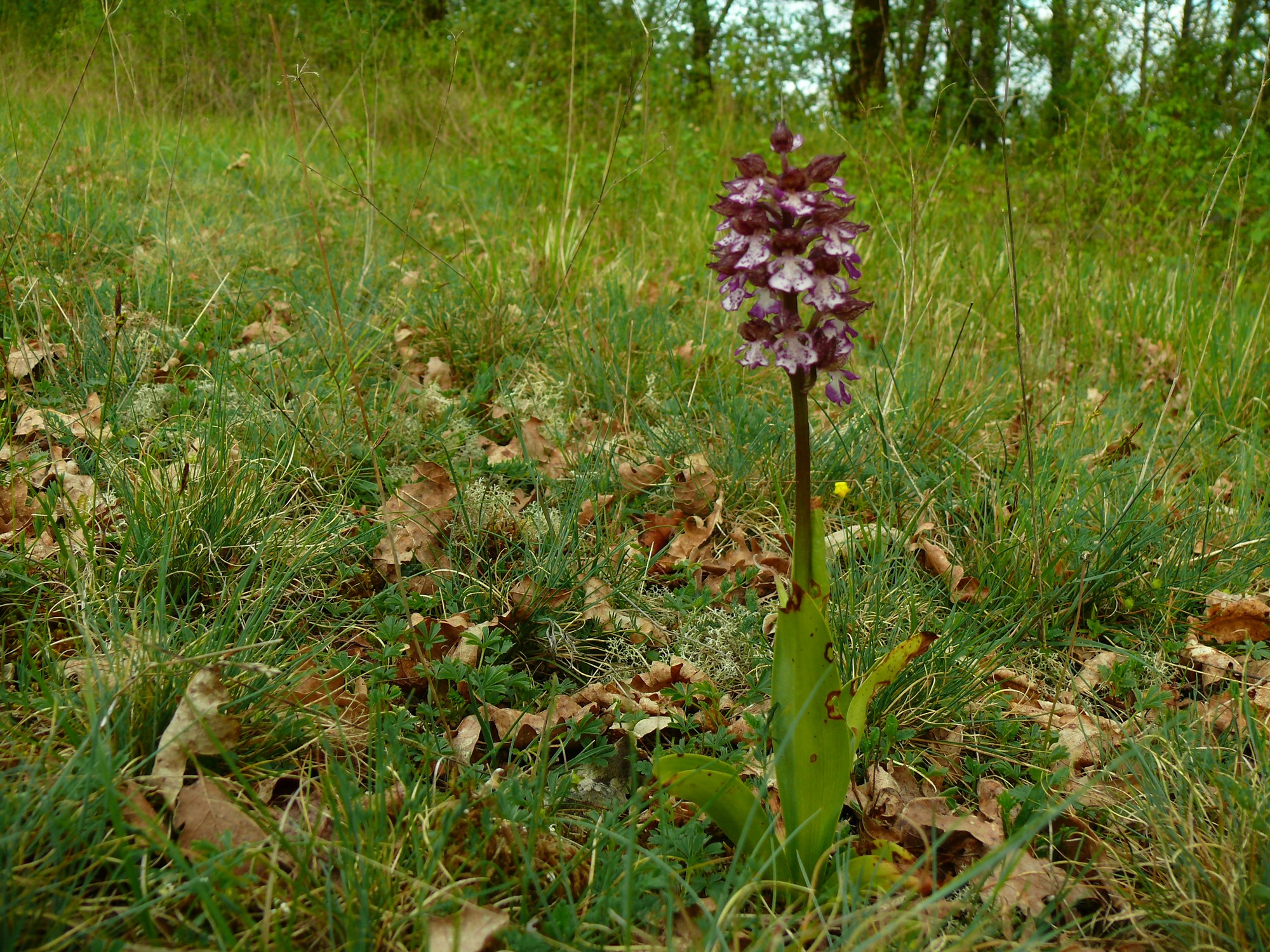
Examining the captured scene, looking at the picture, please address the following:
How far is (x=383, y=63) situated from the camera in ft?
24.0

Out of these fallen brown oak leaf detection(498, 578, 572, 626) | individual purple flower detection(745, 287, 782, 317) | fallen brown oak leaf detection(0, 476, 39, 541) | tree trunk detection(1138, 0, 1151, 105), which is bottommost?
fallen brown oak leaf detection(498, 578, 572, 626)

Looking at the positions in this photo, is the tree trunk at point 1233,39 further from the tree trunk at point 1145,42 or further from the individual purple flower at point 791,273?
the individual purple flower at point 791,273

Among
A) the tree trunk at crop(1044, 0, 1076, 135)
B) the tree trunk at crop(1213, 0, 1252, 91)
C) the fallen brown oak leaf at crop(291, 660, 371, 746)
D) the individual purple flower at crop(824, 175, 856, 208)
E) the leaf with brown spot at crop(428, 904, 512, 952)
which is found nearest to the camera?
the leaf with brown spot at crop(428, 904, 512, 952)

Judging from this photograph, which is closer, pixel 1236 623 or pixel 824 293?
pixel 824 293

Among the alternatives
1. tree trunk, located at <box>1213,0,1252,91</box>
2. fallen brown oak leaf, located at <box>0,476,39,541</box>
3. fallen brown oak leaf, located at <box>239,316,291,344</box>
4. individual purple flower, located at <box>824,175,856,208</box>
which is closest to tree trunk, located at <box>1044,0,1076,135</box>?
tree trunk, located at <box>1213,0,1252,91</box>

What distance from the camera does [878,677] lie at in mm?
1369

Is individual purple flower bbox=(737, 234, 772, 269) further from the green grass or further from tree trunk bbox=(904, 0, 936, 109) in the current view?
tree trunk bbox=(904, 0, 936, 109)

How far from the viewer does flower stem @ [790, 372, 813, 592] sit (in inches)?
47.8

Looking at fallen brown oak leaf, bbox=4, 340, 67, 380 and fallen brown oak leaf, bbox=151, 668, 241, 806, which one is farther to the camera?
fallen brown oak leaf, bbox=4, 340, 67, 380

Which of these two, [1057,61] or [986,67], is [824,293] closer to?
[1057,61]

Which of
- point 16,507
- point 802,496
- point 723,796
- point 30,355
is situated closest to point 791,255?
point 802,496

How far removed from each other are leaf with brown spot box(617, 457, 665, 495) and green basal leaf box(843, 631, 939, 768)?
3.59 feet

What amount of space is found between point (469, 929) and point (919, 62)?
403 inches

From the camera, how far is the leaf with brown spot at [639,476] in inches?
93.3
